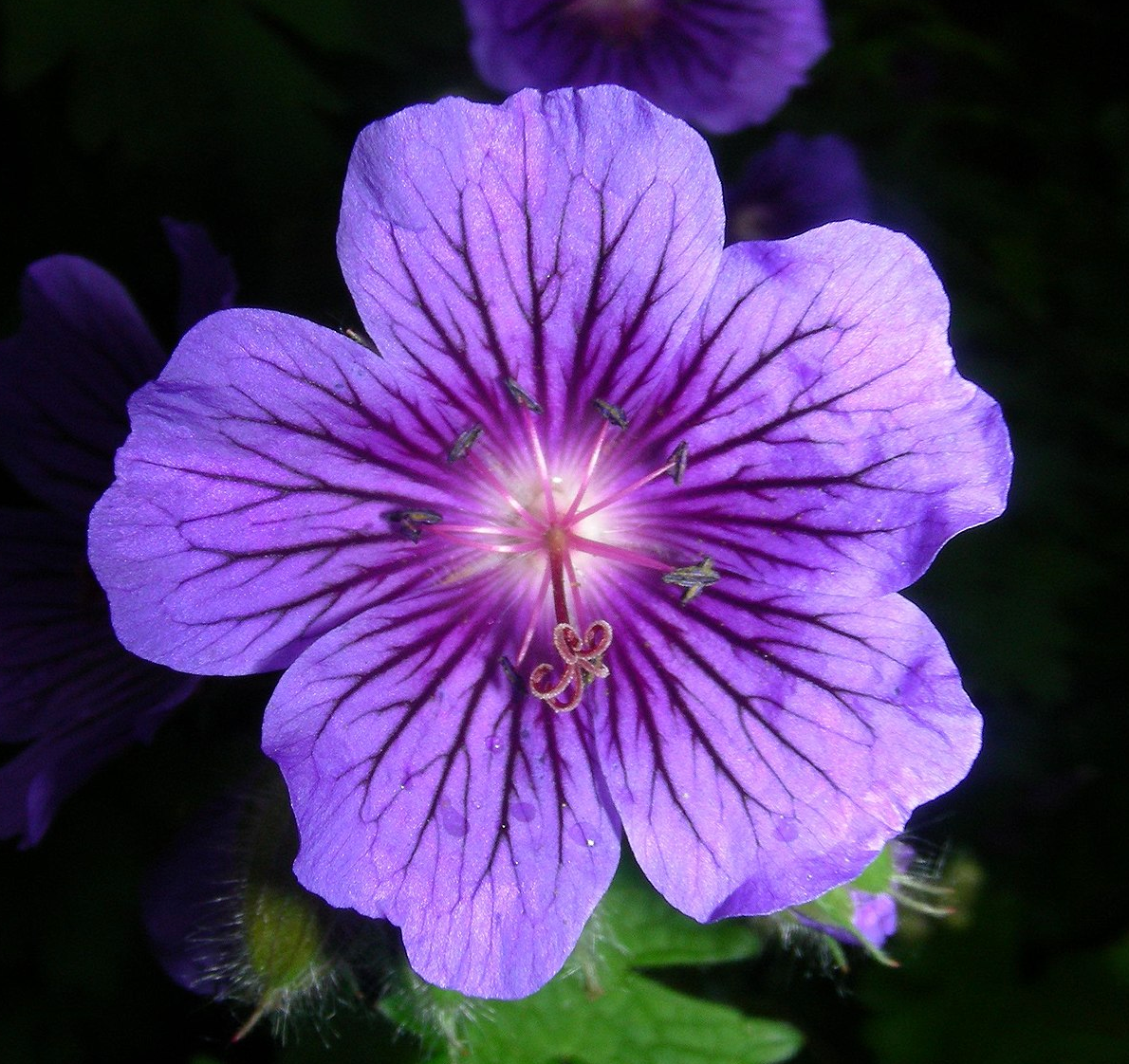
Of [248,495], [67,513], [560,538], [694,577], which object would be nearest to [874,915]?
[694,577]

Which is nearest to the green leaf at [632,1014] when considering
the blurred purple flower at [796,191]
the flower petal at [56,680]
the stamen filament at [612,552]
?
the stamen filament at [612,552]

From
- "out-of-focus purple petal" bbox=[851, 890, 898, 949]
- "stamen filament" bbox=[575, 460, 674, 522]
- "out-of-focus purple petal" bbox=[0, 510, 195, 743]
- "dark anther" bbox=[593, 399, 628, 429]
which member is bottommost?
"out-of-focus purple petal" bbox=[851, 890, 898, 949]

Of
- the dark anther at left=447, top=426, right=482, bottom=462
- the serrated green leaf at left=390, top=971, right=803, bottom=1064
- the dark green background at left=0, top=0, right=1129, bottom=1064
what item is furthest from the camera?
the dark green background at left=0, top=0, right=1129, bottom=1064

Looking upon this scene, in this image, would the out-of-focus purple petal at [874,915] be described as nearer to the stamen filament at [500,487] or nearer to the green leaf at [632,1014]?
the green leaf at [632,1014]

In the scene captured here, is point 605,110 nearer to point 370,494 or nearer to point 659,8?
point 370,494

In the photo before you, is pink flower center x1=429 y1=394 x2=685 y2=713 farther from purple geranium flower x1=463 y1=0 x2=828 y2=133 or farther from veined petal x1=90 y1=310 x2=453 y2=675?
purple geranium flower x1=463 y1=0 x2=828 y2=133

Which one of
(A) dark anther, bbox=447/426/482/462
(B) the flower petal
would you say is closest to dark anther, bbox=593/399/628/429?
(A) dark anther, bbox=447/426/482/462
